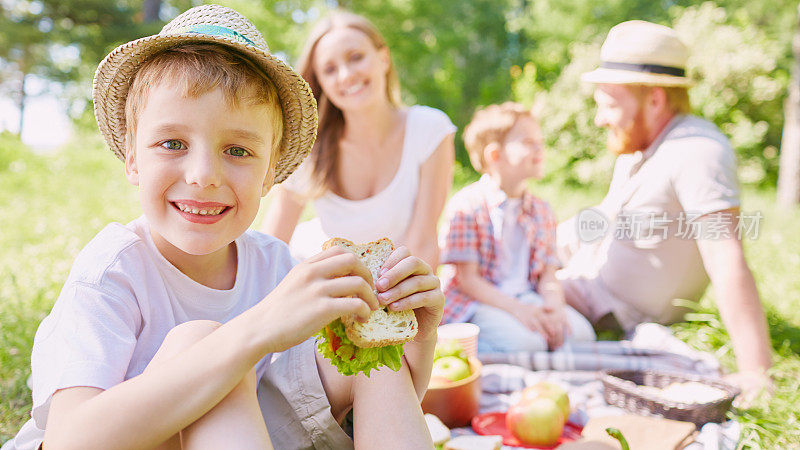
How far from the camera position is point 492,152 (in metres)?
4.08

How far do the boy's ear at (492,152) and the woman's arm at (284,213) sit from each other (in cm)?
126

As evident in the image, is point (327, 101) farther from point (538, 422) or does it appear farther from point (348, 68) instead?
point (538, 422)

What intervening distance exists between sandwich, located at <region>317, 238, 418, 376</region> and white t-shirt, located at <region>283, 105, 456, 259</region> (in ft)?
7.59

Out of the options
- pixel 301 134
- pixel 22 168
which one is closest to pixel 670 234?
pixel 301 134

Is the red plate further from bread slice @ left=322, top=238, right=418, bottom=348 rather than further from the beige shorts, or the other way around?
bread slice @ left=322, top=238, right=418, bottom=348

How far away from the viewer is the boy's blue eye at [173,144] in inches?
62.7

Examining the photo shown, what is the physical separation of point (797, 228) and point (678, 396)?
645 centimetres

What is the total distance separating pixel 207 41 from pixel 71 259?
4.02 m

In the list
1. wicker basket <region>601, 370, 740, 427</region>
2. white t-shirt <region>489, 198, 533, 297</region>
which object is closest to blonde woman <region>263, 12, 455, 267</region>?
white t-shirt <region>489, 198, 533, 297</region>

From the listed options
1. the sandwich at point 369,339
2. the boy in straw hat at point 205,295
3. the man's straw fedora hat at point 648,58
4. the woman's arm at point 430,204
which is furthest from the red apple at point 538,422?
the man's straw fedora hat at point 648,58

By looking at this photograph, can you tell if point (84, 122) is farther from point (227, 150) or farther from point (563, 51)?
point (227, 150)

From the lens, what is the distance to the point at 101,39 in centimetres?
1783

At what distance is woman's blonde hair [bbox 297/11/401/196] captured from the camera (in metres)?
3.85

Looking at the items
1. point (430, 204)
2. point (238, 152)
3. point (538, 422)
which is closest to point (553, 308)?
point (430, 204)
